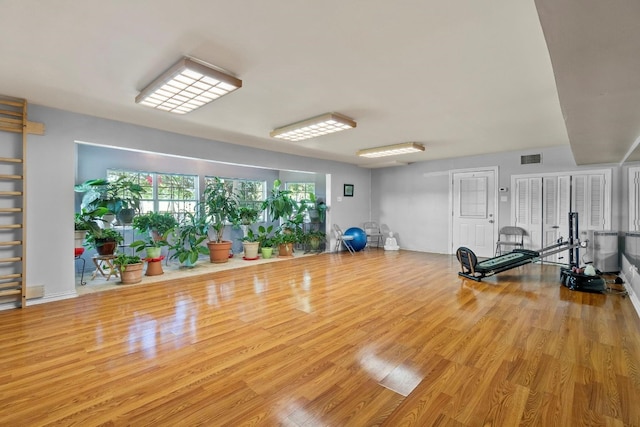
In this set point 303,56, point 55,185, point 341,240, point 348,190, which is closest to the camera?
point 303,56

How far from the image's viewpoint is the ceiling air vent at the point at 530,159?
6.20m

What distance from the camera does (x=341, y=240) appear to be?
819 centimetres

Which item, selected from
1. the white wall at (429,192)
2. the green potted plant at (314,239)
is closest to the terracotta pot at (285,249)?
the green potted plant at (314,239)

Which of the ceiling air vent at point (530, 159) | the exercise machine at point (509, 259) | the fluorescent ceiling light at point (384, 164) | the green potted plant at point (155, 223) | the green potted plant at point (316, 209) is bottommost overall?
the exercise machine at point (509, 259)

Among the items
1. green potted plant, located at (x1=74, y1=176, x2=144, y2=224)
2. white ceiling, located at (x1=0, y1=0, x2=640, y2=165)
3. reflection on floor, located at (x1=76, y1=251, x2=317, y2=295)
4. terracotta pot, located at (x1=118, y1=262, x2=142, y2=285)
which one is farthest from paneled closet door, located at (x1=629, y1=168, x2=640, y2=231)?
green potted plant, located at (x1=74, y1=176, x2=144, y2=224)

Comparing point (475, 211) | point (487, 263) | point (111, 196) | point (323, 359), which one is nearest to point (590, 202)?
point (475, 211)

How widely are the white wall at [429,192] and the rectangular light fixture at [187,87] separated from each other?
631 cm

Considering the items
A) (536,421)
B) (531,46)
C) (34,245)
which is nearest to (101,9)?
(531,46)

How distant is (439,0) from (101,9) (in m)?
2.13

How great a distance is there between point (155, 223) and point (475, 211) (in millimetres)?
7296

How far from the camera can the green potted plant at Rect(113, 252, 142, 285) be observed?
4.62 metres

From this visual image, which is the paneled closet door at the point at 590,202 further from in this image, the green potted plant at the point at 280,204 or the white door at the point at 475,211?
the green potted plant at the point at 280,204

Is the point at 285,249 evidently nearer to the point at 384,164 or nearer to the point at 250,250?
the point at 250,250

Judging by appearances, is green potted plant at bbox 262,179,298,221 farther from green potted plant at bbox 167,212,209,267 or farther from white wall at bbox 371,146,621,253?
white wall at bbox 371,146,621,253
